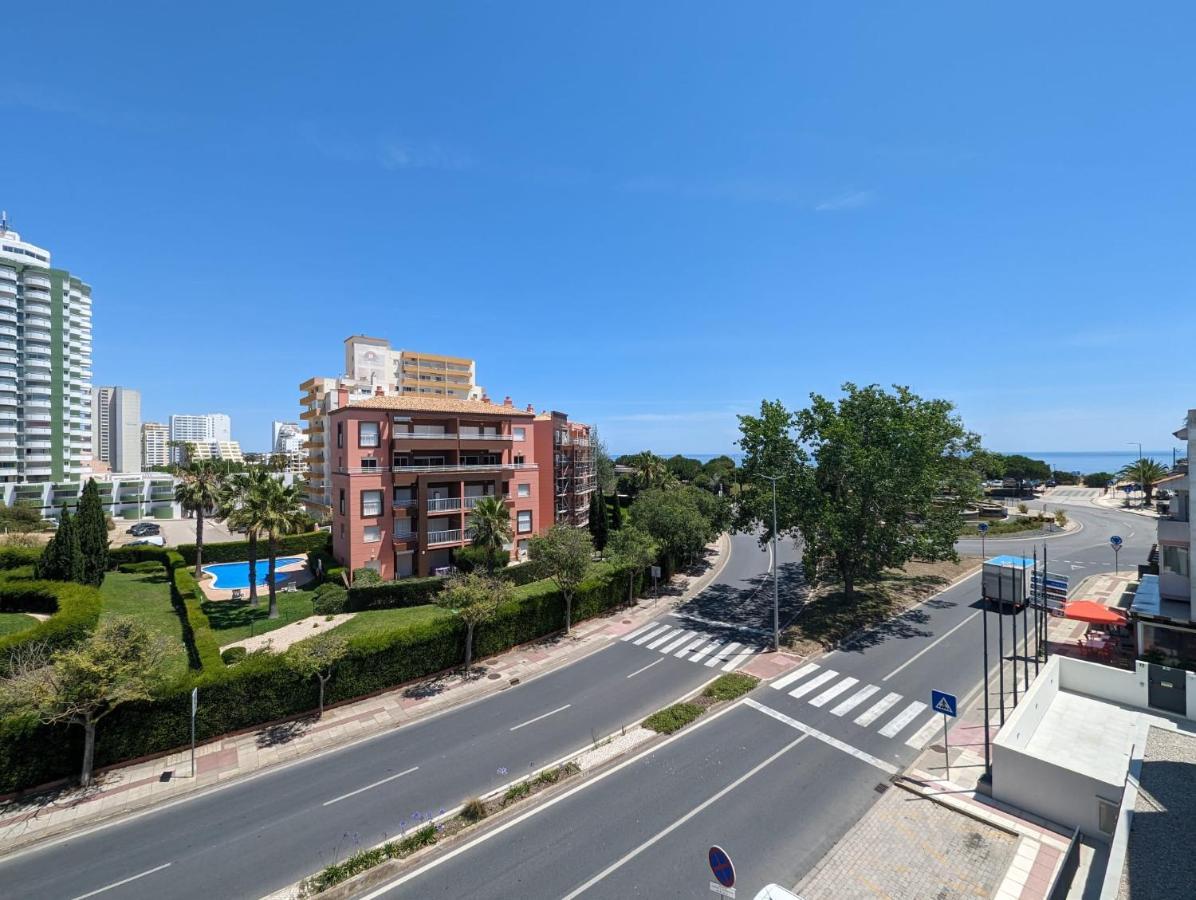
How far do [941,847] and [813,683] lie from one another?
9.69m

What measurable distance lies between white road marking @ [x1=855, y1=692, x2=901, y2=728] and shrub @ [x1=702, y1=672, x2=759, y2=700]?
4303 millimetres

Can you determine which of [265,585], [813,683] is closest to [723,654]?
[813,683]

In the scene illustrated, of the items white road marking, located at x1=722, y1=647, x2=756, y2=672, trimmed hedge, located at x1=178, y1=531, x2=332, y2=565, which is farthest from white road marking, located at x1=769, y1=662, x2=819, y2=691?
trimmed hedge, located at x1=178, y1=531, x2=332, y2=565

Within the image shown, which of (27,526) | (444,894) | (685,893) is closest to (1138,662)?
(685,893)

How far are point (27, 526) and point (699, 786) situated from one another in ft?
254

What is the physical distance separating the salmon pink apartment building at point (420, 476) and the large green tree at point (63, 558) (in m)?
15.3

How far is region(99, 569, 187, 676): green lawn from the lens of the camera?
85.0 feet

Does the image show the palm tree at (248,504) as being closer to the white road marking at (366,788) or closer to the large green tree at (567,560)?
the large green tree at (567,560)

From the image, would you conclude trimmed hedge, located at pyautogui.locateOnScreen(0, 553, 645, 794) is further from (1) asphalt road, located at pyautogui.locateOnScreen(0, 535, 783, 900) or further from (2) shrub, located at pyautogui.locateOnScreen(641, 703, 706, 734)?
(2) shrub, located at pyautogui.locateOnScreen(641, 703, 706, 734)

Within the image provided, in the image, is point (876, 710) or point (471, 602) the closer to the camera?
point (876, 710)

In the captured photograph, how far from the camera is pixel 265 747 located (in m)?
19.0

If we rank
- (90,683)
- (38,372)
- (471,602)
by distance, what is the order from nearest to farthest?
(90,683) < (471,602) < (38,372)

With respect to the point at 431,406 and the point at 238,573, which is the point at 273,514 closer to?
the point at 431,406

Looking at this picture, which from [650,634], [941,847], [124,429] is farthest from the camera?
[124,429]
